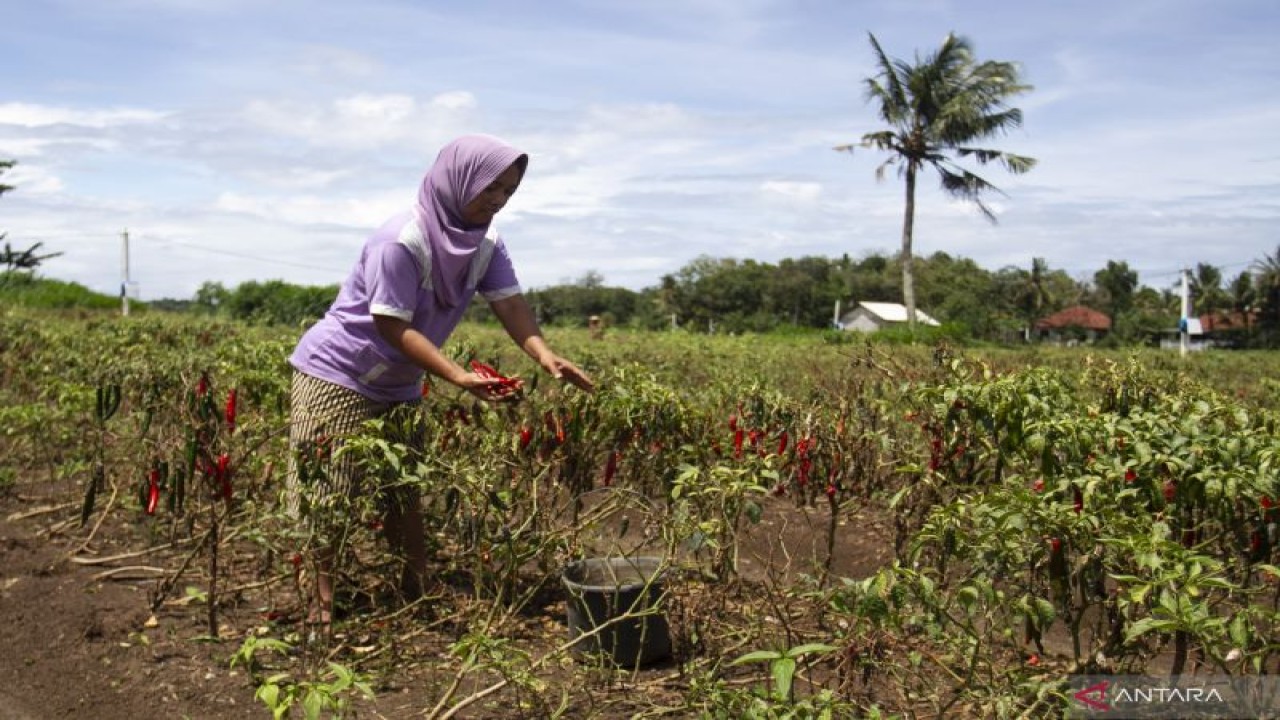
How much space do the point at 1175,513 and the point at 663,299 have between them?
185 feet

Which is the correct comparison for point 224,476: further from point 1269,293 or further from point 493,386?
point 1269,293

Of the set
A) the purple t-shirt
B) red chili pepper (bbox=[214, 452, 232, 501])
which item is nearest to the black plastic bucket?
the purple t-shirt

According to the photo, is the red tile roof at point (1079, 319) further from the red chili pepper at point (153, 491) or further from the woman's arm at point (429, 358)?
the woman's arm at point (429, 358)

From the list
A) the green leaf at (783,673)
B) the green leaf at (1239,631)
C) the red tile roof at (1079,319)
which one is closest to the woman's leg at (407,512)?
the green leaf at (783,673)

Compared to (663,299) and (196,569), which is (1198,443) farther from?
(663,299)

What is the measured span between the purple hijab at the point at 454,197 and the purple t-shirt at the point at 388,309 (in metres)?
0.04

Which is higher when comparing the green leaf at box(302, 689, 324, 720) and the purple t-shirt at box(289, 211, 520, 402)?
the purple t-shirt at box(289, 211, 520, 402)

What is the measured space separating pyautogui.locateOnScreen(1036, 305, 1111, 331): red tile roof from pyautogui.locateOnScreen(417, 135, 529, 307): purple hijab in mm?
62859

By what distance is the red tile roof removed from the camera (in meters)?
64.3

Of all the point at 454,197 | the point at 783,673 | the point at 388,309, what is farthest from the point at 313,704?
the point at 454,197

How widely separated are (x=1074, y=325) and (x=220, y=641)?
2538 inches

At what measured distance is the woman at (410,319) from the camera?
126 inches

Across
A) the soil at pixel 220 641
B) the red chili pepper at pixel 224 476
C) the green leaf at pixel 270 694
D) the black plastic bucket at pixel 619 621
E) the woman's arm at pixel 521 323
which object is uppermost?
the woman's arm at pixel 521 323

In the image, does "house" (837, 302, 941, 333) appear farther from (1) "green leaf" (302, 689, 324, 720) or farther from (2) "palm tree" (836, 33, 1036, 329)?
(1) "green leaf" (302, 689, 324, 720)
